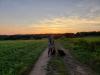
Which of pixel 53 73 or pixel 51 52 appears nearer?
pixel 53 73

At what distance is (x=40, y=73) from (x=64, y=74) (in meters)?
1.60

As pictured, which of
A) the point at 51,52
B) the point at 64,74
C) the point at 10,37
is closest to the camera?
the point at 64,74

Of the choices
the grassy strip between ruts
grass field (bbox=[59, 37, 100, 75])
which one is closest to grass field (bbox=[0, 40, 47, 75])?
the grassy strip between ruts

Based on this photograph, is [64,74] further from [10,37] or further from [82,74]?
[10,37]

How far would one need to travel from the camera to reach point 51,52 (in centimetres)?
2755

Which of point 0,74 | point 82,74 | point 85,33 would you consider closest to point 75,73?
point 82,74

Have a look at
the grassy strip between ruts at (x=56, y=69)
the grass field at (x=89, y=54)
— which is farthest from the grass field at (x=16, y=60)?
the grass field at (x=89, y=54)

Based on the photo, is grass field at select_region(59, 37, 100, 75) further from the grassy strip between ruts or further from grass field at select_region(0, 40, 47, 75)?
grass field at select_region(0, 40, 47, 75)

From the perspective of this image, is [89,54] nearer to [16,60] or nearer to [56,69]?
[16,60]

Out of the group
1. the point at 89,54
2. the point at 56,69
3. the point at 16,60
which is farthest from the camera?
the point at 89,54

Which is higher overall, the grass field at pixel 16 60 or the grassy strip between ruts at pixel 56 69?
the grassy strip between ruts at pixel 56 69

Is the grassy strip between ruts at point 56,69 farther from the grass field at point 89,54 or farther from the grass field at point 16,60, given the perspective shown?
the grass field at point 89,54

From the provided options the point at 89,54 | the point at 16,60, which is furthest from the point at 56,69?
the point at 89,54

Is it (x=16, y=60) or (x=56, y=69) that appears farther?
(x=16, y=60)
